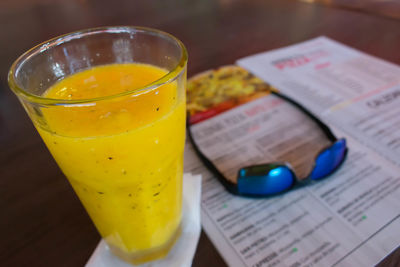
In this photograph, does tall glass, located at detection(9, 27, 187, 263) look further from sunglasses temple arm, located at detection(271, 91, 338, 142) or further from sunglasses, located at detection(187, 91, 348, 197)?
Result: sunglasses temple arm, located at detection(271, 91, 338, 142)

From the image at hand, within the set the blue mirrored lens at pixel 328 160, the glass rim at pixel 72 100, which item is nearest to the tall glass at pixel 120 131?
the glass rim at pixel 72 100

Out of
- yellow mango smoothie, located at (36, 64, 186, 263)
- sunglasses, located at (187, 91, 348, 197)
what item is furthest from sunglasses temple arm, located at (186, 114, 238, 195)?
yellow mango smoothie, located at (36, 64, 186, 263)

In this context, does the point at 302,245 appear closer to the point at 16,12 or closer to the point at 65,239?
the point at 65,239

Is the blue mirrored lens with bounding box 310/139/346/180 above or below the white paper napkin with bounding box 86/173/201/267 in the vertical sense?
below

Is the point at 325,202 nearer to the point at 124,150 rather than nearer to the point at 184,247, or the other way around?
the point at 184,247

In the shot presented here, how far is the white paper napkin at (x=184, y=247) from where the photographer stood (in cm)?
40

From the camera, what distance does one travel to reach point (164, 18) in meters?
1.17

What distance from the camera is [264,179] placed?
0.48 m

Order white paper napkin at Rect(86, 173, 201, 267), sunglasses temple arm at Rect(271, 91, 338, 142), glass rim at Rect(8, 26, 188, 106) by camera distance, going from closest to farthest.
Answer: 1. glass rim at Rect(8, 26, 188, 106)
2. white paper napkin at Rect(86, 173, 201, 267)
3. sunglasses temple arm at Rect(271, 91, 338, 142)

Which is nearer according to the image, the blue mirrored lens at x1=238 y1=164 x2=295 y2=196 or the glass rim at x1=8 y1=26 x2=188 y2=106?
the glass rim at x1=8 y1=26 x2=188 y2=106

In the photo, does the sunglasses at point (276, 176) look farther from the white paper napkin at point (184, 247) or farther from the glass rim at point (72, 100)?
the glass rim at point (72, 100)

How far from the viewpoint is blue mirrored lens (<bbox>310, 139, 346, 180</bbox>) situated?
500 mm

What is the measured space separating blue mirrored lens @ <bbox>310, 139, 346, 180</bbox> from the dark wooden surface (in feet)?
0.53

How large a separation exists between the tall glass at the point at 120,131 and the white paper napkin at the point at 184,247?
1 cm
